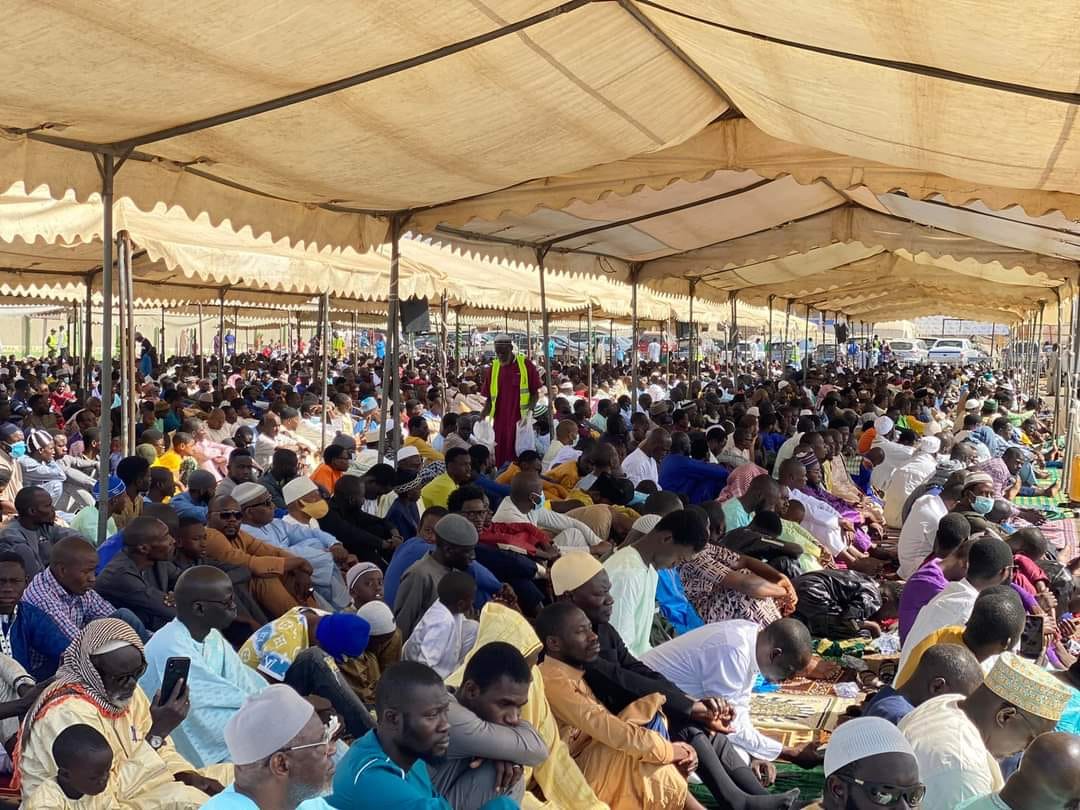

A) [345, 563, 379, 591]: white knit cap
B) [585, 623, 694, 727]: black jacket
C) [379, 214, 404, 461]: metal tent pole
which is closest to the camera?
[585, 623, 694, 727]: black jacket

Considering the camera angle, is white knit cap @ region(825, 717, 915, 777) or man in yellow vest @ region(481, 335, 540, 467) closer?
Answer: white knit cap @ region(825, 717, 915, 777)

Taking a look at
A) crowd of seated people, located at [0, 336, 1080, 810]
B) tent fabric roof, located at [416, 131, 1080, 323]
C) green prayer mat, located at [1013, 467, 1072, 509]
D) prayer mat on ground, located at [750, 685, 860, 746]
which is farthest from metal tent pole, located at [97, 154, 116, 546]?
green prayer mat, located at [1013, 467, 1072, 509]

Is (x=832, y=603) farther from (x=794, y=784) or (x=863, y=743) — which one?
(x=863, y=743)

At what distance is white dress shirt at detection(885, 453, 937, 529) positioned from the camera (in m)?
9.46

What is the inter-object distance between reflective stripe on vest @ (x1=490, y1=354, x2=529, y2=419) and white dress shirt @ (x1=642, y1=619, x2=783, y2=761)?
5.98 m

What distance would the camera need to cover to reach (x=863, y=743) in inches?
112

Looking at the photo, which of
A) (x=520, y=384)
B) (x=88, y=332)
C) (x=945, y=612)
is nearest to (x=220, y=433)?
(x=520, y=384)

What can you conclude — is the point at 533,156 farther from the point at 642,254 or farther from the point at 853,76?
the point at 642,254

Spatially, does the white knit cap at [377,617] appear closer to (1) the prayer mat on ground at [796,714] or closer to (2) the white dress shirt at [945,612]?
(1) the prayer mat on ground at [796,714]

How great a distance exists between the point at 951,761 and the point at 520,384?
7.52 m

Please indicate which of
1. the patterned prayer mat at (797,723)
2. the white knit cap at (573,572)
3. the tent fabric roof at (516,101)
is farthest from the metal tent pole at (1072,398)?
the white knit cap at (573,572)

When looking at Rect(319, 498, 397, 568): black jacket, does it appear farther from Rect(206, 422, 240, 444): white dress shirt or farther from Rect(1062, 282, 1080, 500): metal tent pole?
Rect(1062, 282, 1080, 500): metal tent pole

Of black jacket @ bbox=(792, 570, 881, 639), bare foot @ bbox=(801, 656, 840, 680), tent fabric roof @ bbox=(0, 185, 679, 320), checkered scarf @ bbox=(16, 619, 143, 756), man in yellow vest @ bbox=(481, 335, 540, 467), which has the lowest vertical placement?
bare foot @ bbox=(801, 656, 840, 680)

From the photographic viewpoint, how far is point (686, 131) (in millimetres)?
6945
